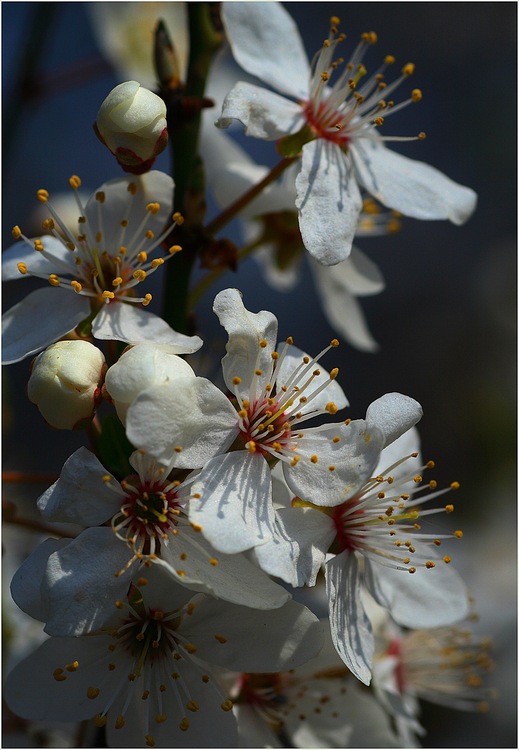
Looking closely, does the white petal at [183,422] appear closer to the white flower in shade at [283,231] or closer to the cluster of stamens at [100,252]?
the cluster of stamens at [100,252]

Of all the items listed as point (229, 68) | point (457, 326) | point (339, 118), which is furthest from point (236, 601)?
point (457, 326)

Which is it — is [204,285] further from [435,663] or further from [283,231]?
[435,663]

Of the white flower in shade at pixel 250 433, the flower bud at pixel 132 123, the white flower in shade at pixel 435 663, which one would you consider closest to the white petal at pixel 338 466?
the white flower in shade at pixel 250 433

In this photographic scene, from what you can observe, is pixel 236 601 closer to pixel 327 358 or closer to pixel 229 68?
pixel 229 68

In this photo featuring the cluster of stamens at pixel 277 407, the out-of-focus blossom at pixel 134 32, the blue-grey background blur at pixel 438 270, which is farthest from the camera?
the blue-grey background blur at pixel 438 270

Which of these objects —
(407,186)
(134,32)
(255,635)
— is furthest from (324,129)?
(134,32)

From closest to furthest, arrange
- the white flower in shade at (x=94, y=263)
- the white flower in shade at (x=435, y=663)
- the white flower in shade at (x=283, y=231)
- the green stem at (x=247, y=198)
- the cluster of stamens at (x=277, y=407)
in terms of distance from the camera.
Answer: the cluster of stamens at (x=277, y=407) → the white flower in shade at (x=94, y=263) → the green stem at (x=247, y=198) → the white flower in shade at (x=283, y=231) → the white flower in shade at (x=435, y=663)

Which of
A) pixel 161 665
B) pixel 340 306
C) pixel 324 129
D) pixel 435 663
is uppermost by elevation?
pixel 324 129
